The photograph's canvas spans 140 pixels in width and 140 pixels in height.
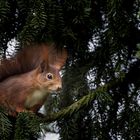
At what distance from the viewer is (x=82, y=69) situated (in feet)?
3.38

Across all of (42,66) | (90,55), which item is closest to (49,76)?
(42,66)

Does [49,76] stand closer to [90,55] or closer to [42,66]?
[42,66]

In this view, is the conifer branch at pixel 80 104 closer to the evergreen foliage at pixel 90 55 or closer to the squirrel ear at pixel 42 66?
the evergreen foliage at pixel 90 55

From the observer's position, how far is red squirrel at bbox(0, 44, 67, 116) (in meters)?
0.91

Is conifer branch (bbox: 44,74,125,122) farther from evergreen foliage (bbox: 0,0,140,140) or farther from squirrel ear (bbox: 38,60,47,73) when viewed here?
squirrel ear (bbox: 38,60,47,73)

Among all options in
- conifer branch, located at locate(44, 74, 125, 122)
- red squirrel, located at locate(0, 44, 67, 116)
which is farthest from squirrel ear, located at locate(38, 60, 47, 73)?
conifer branch, located at locate(44, 74, 125, 122)

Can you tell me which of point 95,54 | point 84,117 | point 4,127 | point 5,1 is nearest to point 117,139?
point 84,117

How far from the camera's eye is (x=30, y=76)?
3.01ft

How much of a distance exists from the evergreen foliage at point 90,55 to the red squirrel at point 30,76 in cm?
3

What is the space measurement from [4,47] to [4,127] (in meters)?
0.23

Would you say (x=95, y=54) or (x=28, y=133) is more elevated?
(x=95, y=54)

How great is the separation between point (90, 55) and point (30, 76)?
0.20 meters

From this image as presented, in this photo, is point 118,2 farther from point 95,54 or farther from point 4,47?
point 4,47

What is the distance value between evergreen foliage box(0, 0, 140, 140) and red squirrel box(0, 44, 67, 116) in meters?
0.03
